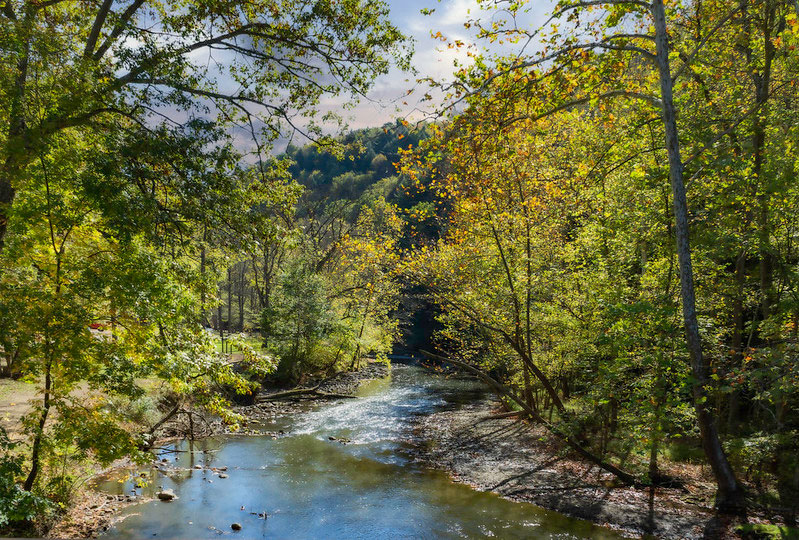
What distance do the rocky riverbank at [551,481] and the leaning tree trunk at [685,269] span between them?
2.76 feet

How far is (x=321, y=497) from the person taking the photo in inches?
416

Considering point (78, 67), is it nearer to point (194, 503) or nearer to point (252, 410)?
point (194, 503)

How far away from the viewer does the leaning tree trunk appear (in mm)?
7339

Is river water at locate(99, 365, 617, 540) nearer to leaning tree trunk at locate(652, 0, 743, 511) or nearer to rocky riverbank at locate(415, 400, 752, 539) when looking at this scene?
rocky riverbank at locate(415, 400, 752, 539)

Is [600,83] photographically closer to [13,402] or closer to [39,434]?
[39,434]

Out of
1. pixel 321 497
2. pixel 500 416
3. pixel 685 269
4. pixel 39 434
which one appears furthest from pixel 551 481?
pixel 39 434

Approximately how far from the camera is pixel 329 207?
37375 mm

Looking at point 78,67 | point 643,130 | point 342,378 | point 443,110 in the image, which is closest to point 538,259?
point 643,130

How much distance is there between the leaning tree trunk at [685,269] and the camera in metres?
7.34

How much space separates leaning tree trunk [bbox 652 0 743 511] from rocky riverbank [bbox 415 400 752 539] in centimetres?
84

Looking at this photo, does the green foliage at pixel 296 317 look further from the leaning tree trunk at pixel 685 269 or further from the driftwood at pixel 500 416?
the leaning tree trunk at pixel 685 269

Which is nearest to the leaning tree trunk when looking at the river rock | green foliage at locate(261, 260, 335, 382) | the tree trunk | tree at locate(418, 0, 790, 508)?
tree at locate(418, 0, 790, 508)

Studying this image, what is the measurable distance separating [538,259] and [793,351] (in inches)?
278

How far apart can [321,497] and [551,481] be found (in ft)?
18.5
